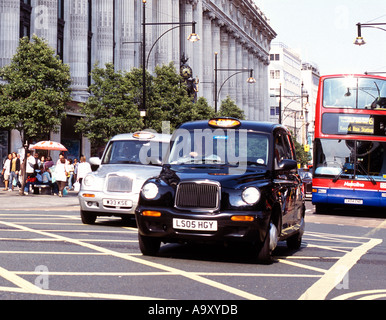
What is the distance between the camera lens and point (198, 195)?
8.95m

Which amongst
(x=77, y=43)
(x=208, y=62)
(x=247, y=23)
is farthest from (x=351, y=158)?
(x=247, y=23)

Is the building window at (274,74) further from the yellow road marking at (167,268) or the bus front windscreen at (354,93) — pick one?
the yellow road marking at (167,268)

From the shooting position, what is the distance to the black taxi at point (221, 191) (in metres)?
8.81

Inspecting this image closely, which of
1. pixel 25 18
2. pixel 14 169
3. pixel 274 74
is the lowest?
pixel 14 169

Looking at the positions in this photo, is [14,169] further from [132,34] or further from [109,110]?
[132,34]

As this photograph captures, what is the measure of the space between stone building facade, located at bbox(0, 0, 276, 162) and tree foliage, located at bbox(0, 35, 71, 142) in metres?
7.04

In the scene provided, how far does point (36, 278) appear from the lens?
732 cm

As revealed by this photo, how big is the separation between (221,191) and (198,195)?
0.29 m

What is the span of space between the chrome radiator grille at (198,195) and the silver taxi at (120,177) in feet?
17.0

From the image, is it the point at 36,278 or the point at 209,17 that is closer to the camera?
the point at 36,278

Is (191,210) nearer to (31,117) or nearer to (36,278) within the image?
(36,278)

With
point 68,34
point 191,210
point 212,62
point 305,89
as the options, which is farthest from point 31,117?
point 305,89

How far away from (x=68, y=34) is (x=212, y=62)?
32904 mm

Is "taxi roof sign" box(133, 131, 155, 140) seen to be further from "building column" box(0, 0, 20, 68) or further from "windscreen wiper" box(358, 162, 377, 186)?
"building column" box(0, 0, 20, 68)
